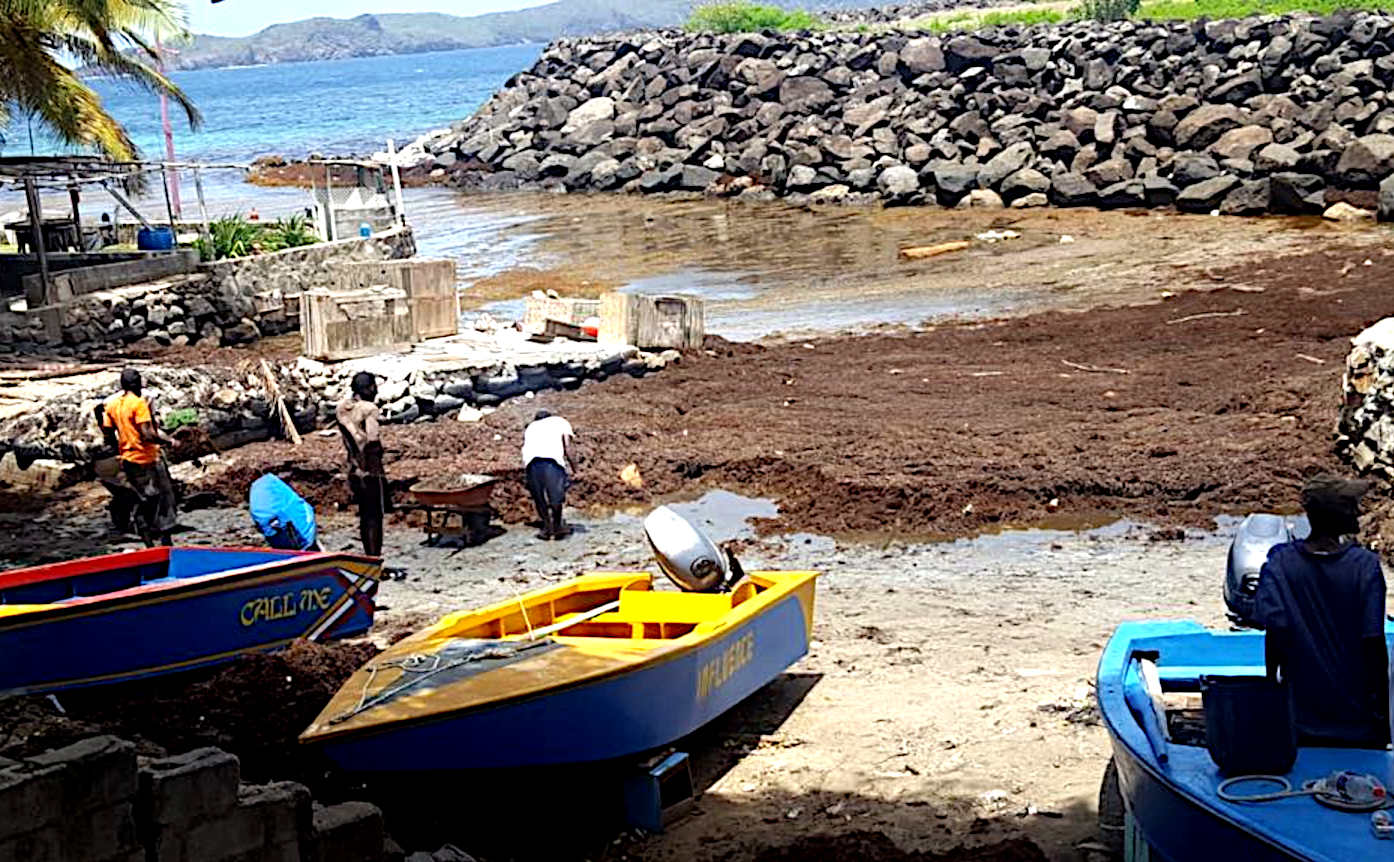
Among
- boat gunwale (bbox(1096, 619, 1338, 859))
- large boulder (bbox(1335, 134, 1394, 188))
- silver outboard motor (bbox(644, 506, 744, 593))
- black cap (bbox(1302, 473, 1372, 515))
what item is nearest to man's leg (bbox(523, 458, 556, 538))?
silver outboard motor (bbox(644, 506, 744, 593))

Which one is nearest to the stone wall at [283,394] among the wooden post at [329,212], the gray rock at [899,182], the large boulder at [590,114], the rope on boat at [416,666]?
the rope on boat at [416,666]

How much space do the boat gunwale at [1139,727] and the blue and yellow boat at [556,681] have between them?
2322 millimetres

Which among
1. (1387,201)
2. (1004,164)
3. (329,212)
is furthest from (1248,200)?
(329,212)

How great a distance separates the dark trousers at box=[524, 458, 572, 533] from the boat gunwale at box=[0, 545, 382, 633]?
2.84 meters

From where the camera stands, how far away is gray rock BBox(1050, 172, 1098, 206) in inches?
1399

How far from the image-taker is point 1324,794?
623 centimetres

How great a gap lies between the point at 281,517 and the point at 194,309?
13845 mm

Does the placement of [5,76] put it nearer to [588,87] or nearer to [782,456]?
[782,456]

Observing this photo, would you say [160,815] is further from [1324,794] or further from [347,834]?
[1324,794]

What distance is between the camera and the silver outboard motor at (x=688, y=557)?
412 inches

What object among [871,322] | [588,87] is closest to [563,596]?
[871,322]

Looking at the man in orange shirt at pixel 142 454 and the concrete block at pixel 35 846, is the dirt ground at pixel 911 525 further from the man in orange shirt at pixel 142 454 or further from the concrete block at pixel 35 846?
the concrete block at pixel 35 846

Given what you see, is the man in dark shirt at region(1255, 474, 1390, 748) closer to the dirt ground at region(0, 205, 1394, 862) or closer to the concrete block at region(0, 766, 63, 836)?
the dirt ground at region(0, 205, 1394, 862)

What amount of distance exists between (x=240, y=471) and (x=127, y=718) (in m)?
7.08
